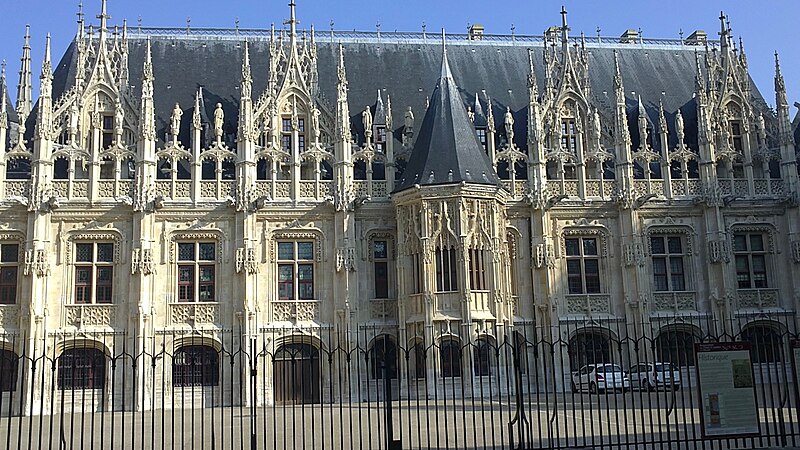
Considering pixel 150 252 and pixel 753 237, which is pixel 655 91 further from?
pixel 150 252

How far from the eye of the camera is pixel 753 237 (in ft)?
105

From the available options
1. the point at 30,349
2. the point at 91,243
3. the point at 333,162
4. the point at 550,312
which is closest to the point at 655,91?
the point at 550,312

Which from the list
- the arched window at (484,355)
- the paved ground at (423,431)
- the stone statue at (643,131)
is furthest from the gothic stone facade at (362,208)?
the paved ground at (423,431)

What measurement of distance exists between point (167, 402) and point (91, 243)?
610 cm

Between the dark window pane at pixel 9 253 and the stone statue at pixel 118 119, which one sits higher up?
the stone statue at pixel 118 119

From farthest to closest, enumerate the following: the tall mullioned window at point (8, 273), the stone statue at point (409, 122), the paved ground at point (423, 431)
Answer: the stone statue at point (409, 122), the tall mullioned window at point (8, 273), the paved ground at point (423, 431)

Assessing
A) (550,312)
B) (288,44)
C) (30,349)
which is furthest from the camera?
(288,44)

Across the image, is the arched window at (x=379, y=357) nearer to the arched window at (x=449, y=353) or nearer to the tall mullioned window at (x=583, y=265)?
the arched window at (x=449, y=353)

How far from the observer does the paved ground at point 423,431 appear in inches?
542

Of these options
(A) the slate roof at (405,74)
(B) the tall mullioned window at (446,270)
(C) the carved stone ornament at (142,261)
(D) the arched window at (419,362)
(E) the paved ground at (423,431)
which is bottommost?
(E) the paved ground at (423,431)

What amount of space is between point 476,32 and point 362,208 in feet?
39.8

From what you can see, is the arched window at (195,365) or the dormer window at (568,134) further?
the dormer window at (568,134)

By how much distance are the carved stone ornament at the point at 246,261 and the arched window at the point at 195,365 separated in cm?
291

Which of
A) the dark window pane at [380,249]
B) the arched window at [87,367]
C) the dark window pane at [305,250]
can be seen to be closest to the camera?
the arched window at [87,367]
